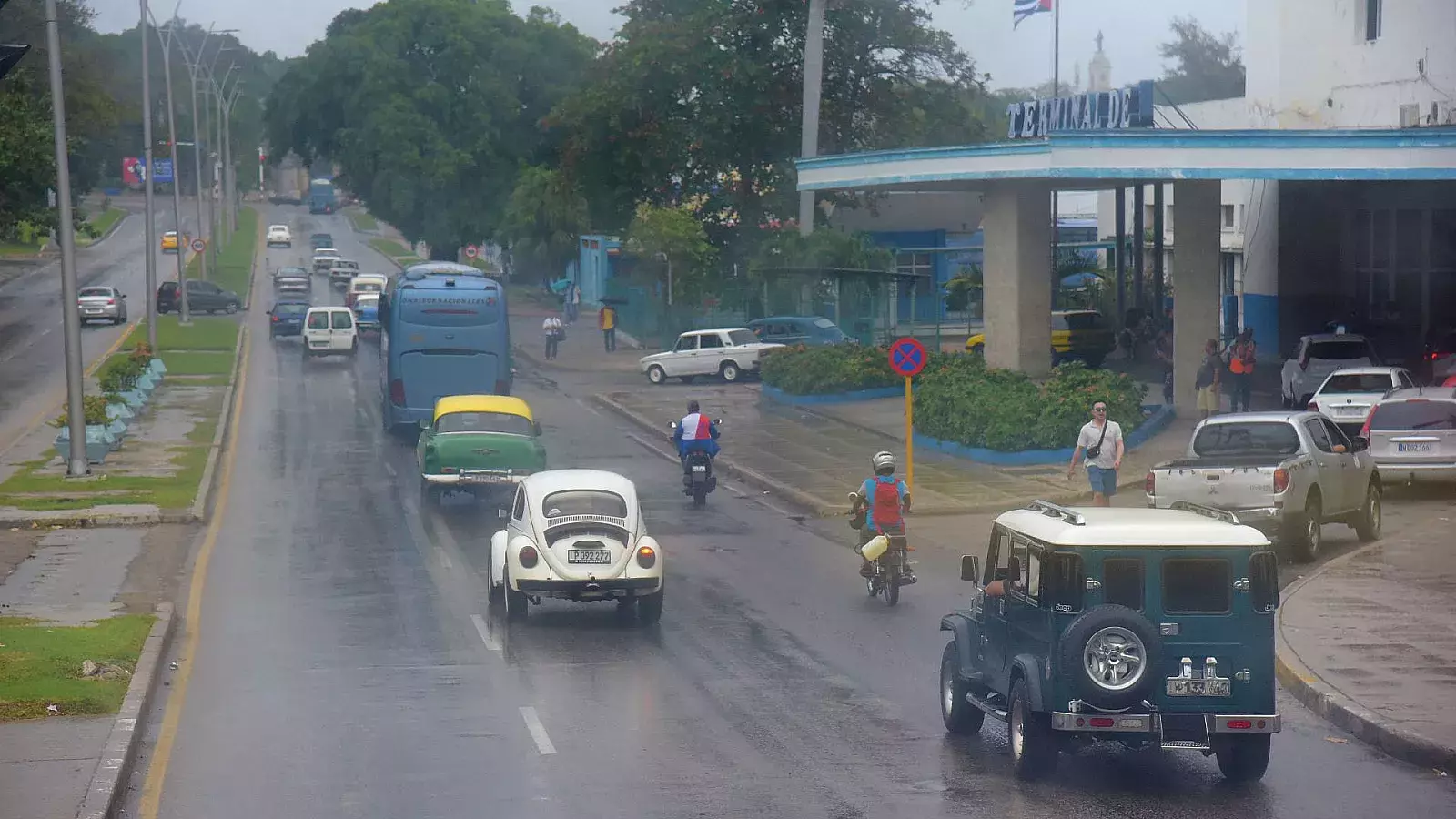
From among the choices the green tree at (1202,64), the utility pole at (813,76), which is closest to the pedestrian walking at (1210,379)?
the utility pole at (813,76)

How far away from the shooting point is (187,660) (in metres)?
16.3

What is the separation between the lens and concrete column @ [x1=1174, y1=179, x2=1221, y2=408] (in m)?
35.2

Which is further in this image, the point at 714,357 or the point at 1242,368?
the point at 714,357

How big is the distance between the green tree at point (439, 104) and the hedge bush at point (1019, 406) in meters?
50.7

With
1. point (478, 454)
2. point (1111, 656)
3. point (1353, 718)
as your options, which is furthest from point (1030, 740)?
A: point (478, 454)

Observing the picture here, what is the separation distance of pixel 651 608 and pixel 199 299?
205 feet

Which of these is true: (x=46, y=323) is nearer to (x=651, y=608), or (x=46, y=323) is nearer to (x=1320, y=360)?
(x=1320, y=360)

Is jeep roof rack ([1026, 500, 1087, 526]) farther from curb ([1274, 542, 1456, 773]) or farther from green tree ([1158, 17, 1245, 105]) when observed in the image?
green tree ([1158, 17, 1245, 105])

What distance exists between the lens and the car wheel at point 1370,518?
74.6ft

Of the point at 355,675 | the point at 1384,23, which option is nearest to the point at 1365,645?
the point at 355,675

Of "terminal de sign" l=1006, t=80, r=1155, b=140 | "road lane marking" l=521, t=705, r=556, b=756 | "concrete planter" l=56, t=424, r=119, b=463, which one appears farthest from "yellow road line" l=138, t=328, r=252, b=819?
"terminal de sign" l=1006, t=80, r=1155, b=140

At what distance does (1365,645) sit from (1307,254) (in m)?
33.2

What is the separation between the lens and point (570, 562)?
17453 mm

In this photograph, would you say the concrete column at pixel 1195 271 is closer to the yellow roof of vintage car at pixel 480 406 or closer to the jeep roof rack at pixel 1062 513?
the yellow roof of vintage car at pixel 480 406
